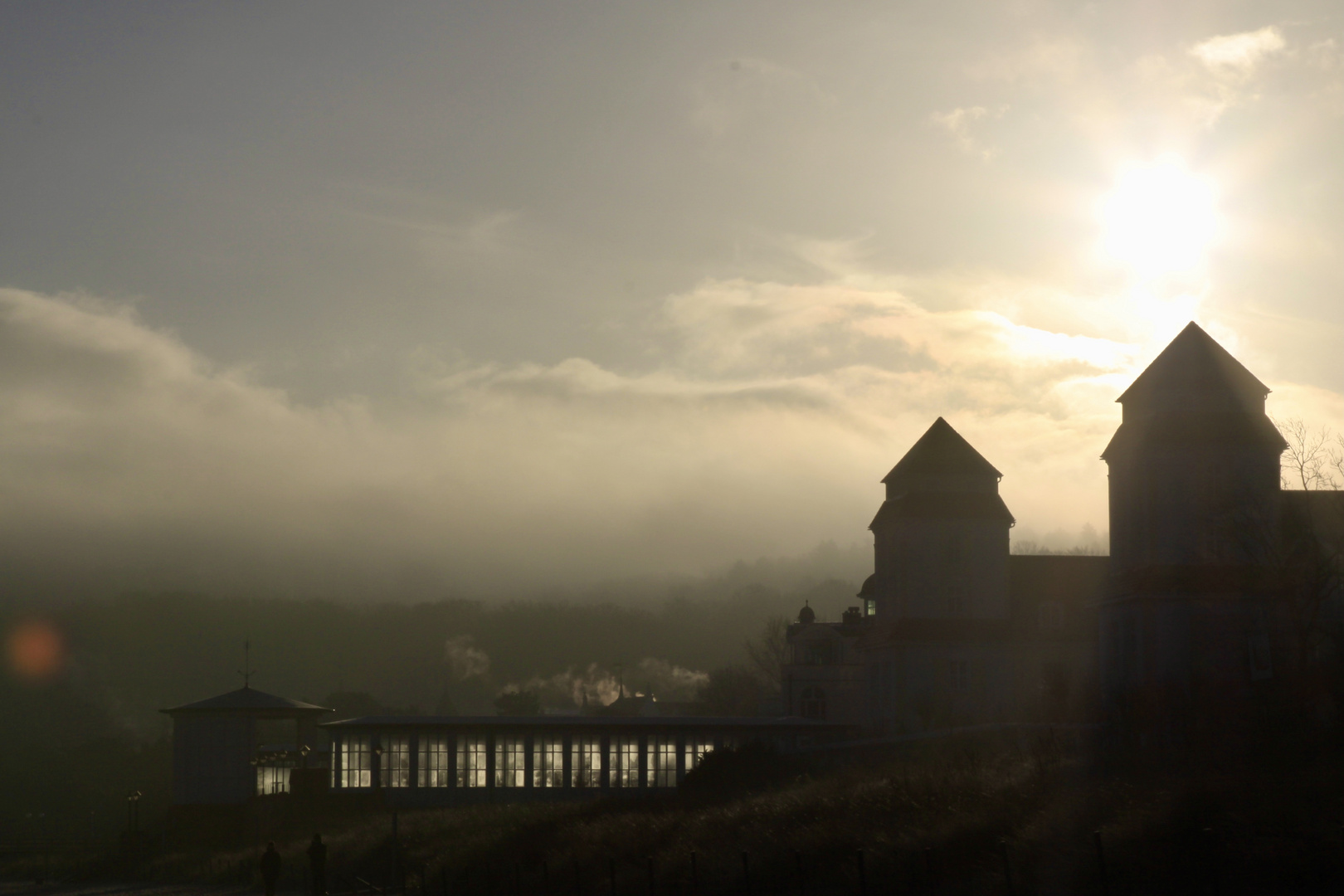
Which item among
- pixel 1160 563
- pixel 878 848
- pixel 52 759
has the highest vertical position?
pixel 1160 563

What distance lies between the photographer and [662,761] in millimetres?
69938

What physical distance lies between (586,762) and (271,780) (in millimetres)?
17177

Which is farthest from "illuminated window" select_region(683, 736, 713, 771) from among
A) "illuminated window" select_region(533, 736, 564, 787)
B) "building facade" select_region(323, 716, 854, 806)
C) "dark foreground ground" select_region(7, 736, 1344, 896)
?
"dark foreground ground" select_region(7, 736, 1344, 896)

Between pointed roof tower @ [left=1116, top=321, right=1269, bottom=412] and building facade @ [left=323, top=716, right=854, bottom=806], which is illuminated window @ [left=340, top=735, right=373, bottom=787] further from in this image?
pointed roof tower @ [left=1116, top=321, right=1269, bottom=412]

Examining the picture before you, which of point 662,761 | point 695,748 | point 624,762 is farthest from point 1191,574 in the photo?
point 624,762

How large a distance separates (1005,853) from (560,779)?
49.3 meters

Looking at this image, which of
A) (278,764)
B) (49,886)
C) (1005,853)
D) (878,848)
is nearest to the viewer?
(1005,853)

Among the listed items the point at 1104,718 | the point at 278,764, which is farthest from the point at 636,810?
the point at 278,764

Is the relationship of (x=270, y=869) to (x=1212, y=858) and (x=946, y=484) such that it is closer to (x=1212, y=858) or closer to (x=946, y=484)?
(x=1212, y=858)

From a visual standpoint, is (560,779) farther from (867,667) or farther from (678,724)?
(867,667)

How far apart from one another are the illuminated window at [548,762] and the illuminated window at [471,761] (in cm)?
259

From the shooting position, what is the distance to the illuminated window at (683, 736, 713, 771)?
6981cm

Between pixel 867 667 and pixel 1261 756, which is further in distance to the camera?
pixel 867 667

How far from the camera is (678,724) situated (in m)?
69.8
